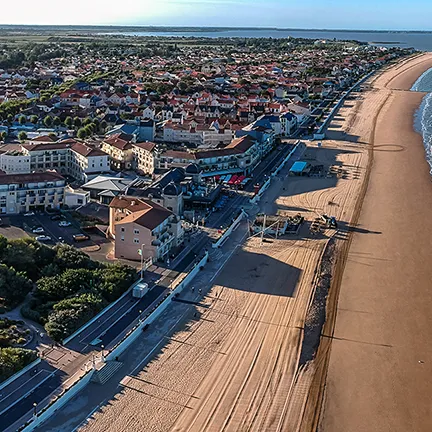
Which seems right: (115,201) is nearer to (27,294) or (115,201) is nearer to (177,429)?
(27,294)

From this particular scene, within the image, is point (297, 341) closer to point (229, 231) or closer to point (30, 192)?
point (229, 231)

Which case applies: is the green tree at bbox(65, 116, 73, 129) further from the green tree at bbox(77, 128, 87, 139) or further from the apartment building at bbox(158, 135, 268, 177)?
the apartment building at bbox(158, 135, 268, 177)

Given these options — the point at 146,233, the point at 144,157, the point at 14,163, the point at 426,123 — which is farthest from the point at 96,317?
the point at 426,123

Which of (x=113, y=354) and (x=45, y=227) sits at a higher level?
(x=45, y=227)

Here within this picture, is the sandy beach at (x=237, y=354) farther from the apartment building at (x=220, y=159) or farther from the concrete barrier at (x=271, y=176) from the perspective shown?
the apartment building at (x=220, y=159)

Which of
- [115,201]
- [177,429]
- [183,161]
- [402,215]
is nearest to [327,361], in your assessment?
[177,429]

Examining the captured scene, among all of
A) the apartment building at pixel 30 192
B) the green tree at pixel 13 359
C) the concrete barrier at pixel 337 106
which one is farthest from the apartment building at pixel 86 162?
the concrete barrier at pixel 337 106
